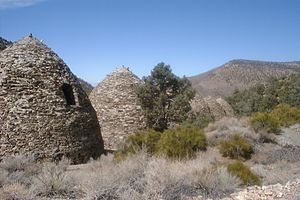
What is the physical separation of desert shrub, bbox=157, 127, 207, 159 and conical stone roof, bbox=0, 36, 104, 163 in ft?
8.16

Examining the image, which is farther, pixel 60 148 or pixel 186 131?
pixel 186 131

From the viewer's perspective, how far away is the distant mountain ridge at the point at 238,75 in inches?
2972

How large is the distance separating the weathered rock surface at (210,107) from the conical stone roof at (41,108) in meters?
9.66

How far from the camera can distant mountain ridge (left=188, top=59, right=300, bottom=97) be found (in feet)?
248

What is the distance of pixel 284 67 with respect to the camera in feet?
292

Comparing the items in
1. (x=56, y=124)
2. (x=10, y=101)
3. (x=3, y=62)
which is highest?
(x=3, y=62)

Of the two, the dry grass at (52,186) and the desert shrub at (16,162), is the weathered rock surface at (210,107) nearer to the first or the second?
the desert shrub at (16,162)

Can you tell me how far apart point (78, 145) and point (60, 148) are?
71 cm

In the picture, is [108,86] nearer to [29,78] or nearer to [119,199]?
[29,78]

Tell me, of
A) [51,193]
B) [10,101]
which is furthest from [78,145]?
[51,193]

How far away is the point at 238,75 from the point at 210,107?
58.6m

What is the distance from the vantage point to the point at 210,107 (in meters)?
26.0

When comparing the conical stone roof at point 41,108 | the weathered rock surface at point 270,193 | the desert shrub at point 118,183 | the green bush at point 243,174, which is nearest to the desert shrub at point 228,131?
the conical stone roof at point 41,108

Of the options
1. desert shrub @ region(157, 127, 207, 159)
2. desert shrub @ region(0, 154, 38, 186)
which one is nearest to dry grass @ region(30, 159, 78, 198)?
desert shrub @ region(0, 154, 38, 186)
